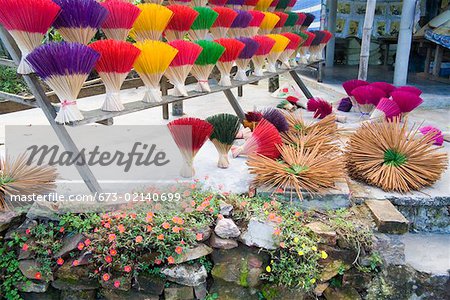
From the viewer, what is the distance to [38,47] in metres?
1.67

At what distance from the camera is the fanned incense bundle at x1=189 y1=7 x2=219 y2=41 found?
2596 mm

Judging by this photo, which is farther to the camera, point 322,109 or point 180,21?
point 322,109

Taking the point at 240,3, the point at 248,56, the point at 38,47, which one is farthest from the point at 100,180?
the point at 240,3

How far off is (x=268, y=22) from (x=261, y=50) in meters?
0.56

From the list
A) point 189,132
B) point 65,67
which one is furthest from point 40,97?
point 189,132

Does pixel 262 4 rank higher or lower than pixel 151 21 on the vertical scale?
higher

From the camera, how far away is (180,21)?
2479 mm

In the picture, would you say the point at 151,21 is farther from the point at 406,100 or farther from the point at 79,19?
the point at 406,100

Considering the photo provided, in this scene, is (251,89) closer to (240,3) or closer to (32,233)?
(240,3)

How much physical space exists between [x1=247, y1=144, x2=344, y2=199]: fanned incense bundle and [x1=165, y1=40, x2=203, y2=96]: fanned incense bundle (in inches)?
26.1

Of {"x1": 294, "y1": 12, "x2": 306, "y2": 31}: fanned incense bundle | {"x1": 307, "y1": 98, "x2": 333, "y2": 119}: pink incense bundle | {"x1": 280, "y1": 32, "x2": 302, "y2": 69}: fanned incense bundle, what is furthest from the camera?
{"x1": 294, "y1": 12, "x2": 306, "y2": 31}: fanned incense bundle

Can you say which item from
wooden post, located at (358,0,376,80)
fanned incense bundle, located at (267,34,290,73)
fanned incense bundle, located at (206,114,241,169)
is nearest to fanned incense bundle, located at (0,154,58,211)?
fanned incense bundle, located at (206,114,241,169)

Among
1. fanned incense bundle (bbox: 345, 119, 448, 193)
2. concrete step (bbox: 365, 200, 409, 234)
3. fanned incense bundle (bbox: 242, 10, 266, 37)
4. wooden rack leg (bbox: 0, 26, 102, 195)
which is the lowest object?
concrete step (bbox: 365, 200, 409, 234)

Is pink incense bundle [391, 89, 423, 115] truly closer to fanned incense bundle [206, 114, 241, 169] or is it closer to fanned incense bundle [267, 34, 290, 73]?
fanned incense bundle [267, 34, 290, 73]
